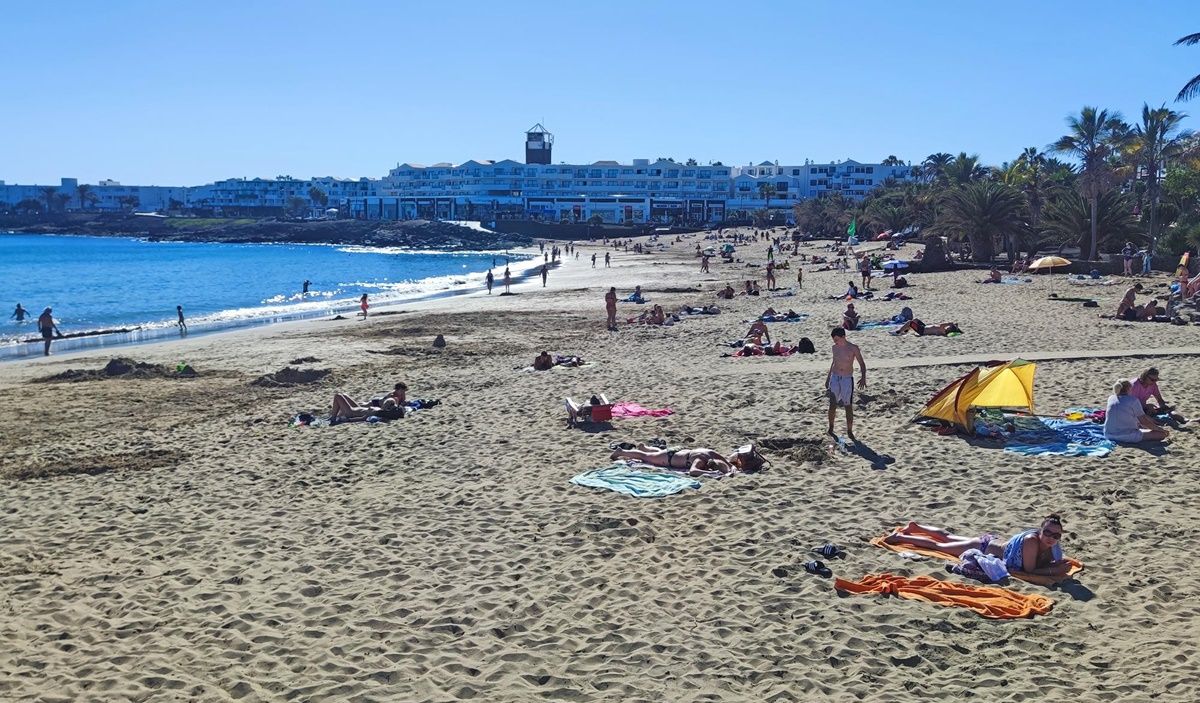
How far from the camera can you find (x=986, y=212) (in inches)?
1484

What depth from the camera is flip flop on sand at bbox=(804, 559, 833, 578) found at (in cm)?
724

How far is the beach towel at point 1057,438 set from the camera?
33.7ft

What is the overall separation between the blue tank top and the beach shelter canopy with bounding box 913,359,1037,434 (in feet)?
13.5

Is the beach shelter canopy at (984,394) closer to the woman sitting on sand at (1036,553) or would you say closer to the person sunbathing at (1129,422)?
the person sunbathing at (1129,422)

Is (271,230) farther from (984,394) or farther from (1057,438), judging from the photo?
(1057,438)

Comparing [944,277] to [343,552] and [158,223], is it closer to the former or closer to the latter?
[343,552]

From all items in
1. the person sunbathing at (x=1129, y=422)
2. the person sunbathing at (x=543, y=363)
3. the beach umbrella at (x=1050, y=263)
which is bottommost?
the person sunbathing at (x=543, y=363)

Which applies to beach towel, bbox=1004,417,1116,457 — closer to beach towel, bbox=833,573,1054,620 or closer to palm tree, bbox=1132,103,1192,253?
beach towel, bbox=833,573,1054,620

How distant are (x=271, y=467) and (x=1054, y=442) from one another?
8.93m

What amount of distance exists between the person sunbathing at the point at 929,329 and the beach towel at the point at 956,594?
13.4m

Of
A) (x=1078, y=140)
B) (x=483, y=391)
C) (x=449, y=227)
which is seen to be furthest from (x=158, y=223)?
(x=483, y=391)

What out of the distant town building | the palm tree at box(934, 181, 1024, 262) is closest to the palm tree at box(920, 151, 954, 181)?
the distant town building

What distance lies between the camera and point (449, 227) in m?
124

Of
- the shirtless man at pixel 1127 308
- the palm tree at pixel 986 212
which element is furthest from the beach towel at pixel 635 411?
the palm tree at pixel 986 212
